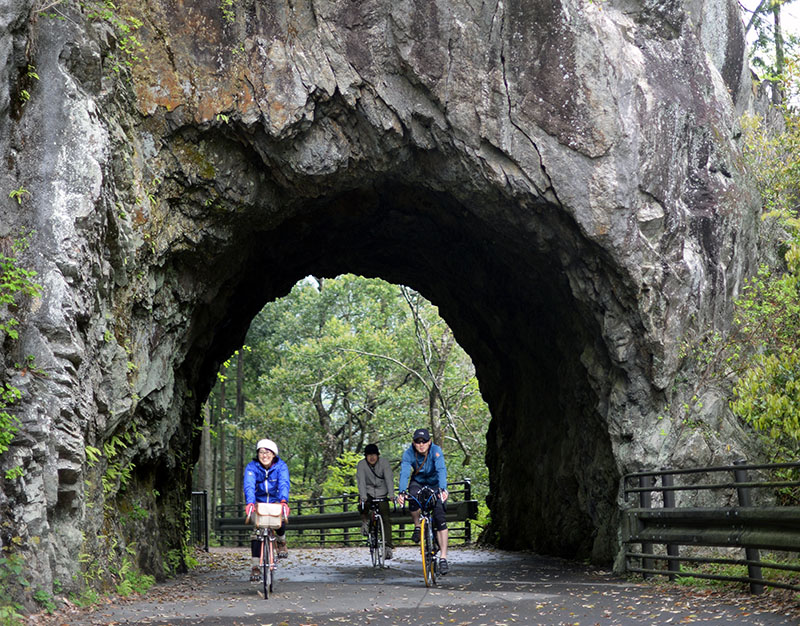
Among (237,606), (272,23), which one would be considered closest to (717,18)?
(272,23)

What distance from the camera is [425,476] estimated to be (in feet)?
33.7

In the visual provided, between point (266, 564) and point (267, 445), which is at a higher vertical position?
point (267, 445)

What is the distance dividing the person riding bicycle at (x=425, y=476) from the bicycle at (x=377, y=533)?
2.59 metres

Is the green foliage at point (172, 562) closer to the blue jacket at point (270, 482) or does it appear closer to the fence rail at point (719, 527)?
the blue jacket at point (270, 482)

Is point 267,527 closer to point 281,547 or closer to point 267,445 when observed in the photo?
point 281,547

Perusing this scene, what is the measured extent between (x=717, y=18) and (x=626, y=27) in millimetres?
2215

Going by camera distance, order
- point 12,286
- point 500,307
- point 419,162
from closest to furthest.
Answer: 1. point 12,286
2. point 419,162
3. point 500,307

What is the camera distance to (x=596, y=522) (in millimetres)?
13203

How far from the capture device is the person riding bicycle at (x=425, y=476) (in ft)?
32.1

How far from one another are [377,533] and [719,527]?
19.6 feet

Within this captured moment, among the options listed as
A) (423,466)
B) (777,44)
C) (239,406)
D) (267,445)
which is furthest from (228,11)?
(239,406)

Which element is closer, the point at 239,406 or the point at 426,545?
the point at 426,545

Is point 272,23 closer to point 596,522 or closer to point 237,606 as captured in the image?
point 237,606

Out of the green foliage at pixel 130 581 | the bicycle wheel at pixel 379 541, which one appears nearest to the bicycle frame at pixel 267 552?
the green foliage at pixel 130 581
